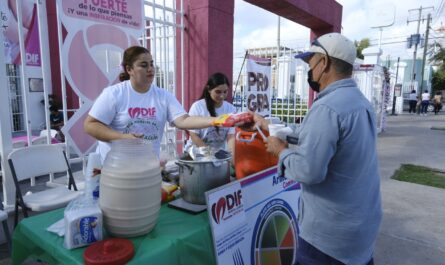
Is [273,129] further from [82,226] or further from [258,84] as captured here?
[258,84]

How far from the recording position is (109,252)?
112 cm

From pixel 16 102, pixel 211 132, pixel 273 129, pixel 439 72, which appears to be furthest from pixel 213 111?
pixel 439 72

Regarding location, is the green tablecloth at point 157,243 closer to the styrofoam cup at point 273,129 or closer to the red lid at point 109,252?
the red lid at point 109,252

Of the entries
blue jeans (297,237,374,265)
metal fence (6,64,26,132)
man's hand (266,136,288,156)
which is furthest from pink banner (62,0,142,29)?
metal fence (6,64,26,132)

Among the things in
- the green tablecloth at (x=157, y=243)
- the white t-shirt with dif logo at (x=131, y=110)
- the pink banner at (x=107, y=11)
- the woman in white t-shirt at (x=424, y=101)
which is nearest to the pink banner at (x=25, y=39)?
the pink banner at (x=107, y=11)

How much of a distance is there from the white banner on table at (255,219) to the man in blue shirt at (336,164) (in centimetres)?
36

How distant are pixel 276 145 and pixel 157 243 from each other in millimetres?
731

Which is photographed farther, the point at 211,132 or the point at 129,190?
the point at 211,132

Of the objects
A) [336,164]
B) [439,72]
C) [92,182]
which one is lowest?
[92,182]

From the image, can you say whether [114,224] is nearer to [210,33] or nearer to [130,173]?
[130,173]

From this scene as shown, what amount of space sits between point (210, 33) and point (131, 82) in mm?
2105

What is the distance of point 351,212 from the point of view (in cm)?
133

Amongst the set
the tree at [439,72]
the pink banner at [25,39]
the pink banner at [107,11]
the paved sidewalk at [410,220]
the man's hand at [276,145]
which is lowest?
the paved sidewalk at [410,220]

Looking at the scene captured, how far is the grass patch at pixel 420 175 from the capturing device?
5.14 meters
